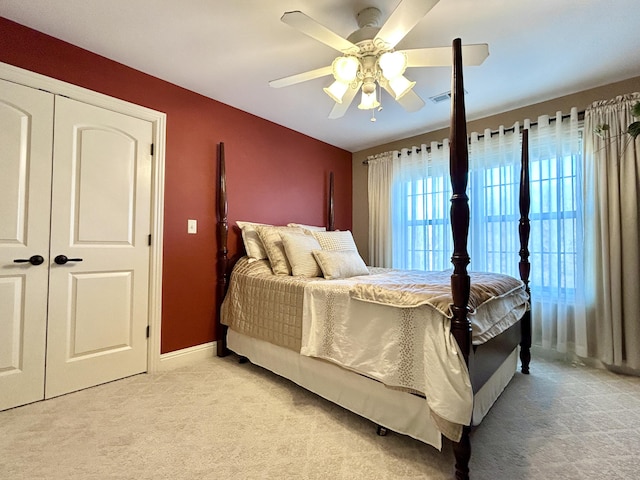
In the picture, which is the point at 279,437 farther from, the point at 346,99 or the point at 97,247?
the point at 346,99

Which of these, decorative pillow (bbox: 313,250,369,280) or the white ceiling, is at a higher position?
the white ceiling

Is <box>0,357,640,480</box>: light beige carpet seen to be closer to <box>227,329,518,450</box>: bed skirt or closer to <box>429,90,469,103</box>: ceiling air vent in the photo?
<box>227,329,518,450</box>: bed skirt

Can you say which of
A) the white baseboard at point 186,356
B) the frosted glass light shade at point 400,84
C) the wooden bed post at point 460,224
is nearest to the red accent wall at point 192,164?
the white baseboard at point 186,356

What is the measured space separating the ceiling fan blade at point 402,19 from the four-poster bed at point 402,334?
0.26m

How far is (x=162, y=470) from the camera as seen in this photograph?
1333mm

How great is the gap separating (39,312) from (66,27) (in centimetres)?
183

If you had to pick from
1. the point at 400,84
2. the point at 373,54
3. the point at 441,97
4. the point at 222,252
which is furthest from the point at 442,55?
the point at 222,252

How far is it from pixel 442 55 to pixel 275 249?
1829 mm

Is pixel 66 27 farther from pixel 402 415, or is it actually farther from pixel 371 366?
pixel 402 415

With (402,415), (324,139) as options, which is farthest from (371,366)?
(324,139)

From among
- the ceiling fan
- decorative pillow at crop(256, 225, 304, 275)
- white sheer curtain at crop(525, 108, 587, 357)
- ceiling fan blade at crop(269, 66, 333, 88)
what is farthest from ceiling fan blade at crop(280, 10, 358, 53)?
white sheer curtain at crop(525, 108, 587, 357)

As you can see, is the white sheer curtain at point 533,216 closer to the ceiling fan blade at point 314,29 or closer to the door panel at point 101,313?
the ceiling fan blade at point 314,29

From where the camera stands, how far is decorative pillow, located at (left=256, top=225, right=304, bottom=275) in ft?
8.38

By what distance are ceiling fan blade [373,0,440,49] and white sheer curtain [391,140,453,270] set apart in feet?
6.75
